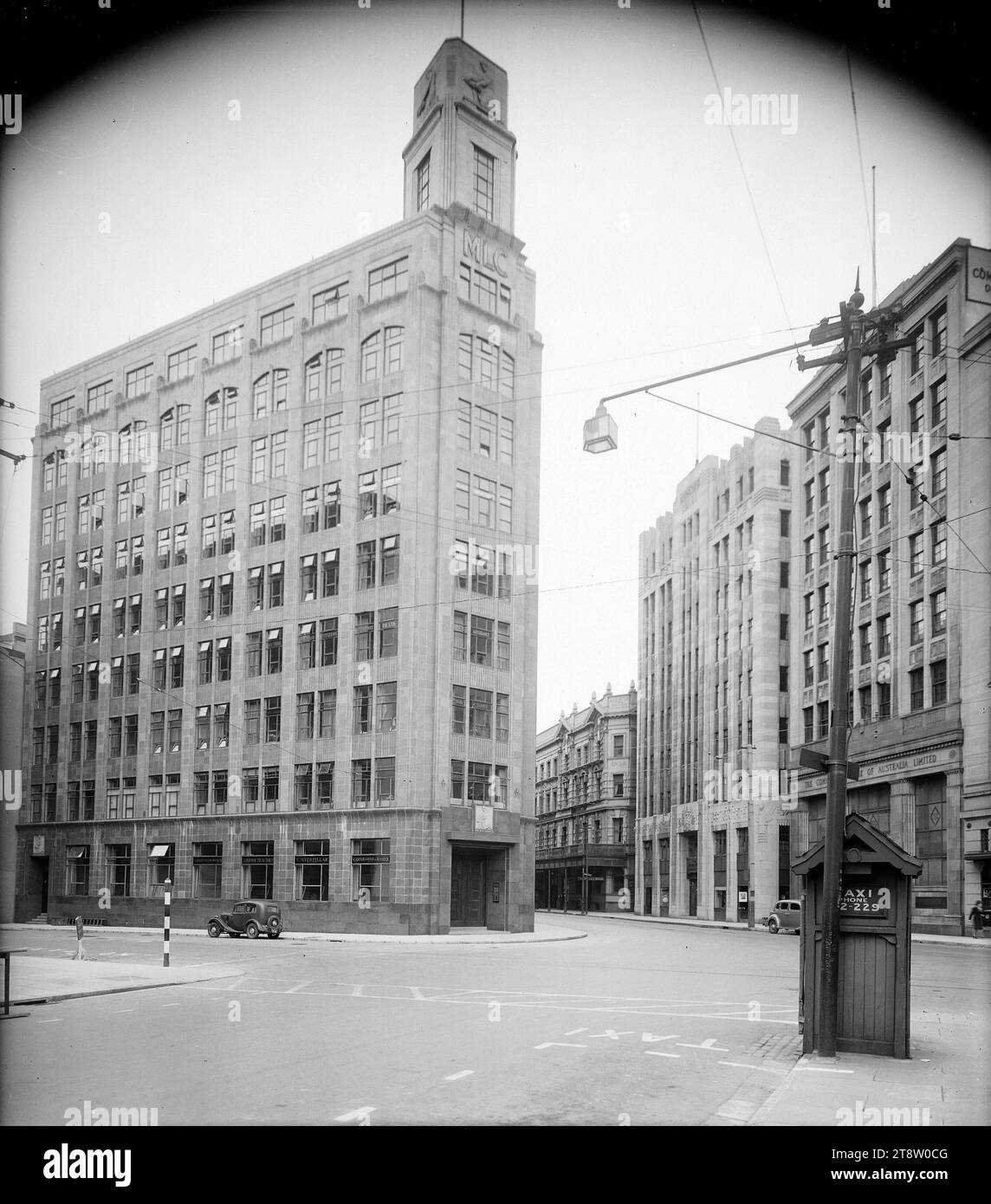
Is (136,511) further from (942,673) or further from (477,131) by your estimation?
(942,673)

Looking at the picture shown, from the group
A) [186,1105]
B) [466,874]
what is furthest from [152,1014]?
[466,874]

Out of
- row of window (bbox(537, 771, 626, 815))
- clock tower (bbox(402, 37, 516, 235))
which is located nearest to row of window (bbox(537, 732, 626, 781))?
row of window (bbox(537, 771, 626, 815))

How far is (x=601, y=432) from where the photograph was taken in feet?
60.2

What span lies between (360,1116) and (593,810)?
327ft

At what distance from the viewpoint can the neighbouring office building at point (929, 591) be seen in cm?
4825

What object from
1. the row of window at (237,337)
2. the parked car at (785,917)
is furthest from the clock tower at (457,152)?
the parked car at (785,917)

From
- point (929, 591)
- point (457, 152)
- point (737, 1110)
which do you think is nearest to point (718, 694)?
point (929, 591)

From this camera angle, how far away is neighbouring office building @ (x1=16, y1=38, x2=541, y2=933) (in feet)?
171

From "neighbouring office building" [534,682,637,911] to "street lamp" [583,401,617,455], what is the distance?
82.1 meters

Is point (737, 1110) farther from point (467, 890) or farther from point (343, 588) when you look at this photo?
point (343, 588)

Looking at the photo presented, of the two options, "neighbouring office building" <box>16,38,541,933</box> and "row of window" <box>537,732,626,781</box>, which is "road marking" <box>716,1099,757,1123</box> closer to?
"neighbouring office building" <box>16,38,541,933</box>

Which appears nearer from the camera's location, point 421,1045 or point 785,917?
point 421,1045

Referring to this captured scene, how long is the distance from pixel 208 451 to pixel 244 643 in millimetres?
10759
